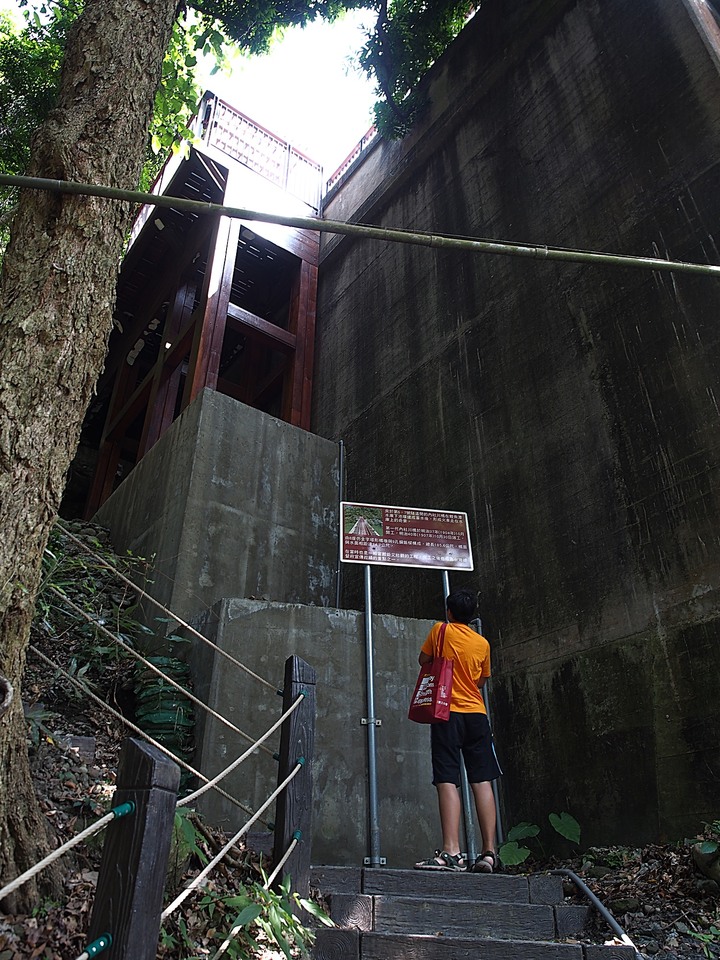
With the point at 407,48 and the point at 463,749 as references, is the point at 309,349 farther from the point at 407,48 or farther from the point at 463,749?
the point at 463,749

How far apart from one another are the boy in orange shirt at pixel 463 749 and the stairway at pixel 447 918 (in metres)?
0.17

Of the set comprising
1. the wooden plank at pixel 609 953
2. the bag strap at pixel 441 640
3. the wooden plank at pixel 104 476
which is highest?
the wooden plank at pixel 104 476

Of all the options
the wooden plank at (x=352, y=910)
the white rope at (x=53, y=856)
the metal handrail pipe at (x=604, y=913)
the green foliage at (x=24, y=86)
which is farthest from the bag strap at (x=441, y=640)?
the green foliage at (x=24, y=86)

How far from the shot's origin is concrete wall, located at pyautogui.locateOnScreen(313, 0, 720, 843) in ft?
18.4

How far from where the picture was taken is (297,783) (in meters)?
3.47

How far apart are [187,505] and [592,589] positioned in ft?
15.5

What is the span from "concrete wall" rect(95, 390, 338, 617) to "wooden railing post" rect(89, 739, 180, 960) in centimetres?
589

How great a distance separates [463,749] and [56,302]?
3.36 meters

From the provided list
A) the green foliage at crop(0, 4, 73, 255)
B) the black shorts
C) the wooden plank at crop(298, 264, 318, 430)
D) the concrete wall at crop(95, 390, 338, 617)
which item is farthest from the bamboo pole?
the green foliage at crop(0, 4, 73, 255)

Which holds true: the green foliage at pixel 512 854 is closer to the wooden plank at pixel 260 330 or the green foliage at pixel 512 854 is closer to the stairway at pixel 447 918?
the stairway at pixel 447 918

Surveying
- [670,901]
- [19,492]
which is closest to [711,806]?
[670,901]

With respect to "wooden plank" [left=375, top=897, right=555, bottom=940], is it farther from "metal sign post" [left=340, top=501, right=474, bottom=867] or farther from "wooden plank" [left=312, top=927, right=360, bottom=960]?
"metal sign post" [left=340, top=501, right=474, bottom=867]

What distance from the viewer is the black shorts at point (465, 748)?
13.7 feet

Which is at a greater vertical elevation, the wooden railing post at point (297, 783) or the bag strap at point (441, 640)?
the bag strap at point (441, 640)
